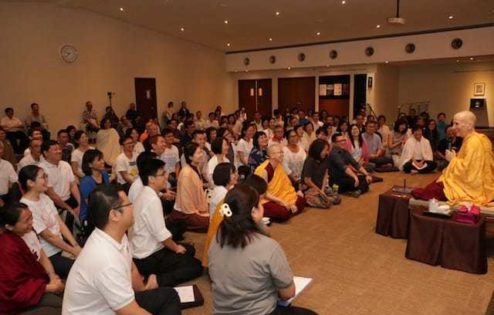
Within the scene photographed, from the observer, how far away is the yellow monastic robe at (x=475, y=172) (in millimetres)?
3873

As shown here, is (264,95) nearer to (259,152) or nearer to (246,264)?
(259,152)

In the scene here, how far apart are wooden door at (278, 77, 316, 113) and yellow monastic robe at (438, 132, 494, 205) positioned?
1058cm

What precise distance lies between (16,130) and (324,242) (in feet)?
25.8

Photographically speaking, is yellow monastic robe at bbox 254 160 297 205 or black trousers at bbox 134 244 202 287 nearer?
black trousers at bbox 134 244 202 287

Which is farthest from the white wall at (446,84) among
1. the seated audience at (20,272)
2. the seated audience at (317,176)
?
the seated audience at (20,272)

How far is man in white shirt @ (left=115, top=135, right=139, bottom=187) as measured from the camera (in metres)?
5.12

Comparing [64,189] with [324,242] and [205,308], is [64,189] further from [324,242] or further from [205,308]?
[324,242]

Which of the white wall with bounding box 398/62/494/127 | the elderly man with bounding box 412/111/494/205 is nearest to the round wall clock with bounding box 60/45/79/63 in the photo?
the elderly man with bounding box 412/111/494/205

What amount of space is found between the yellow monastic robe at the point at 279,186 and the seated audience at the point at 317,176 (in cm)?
47

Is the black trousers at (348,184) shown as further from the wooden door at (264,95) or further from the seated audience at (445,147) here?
the wooden door at (264,95)

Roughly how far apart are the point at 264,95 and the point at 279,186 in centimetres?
1101

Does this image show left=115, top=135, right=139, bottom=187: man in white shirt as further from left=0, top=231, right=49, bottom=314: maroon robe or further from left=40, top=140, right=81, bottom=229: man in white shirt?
left=0, top=231, right=49, bottom=314: maroon robe

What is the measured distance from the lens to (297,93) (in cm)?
1473

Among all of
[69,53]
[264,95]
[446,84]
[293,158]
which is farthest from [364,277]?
[446,84]
